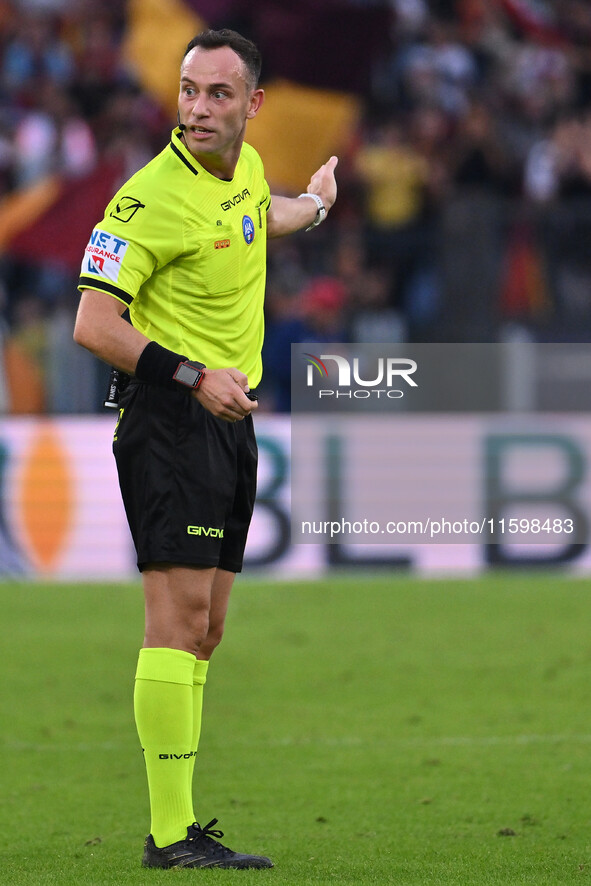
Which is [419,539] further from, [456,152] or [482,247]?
[456,152]

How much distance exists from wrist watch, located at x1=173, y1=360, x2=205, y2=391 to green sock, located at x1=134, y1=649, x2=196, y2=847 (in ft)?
2.42

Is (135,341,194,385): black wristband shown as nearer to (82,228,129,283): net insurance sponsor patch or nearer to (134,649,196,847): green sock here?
(82,228,129,283): net insurance sponsor patch

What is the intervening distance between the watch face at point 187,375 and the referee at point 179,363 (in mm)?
26

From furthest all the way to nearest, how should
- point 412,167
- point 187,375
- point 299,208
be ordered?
point 412,167
point 299,208
point 187,375

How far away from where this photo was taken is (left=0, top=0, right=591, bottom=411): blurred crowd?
1170cm

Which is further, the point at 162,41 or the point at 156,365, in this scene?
the point at 162,41

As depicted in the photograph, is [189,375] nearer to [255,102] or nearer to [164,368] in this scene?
[164,368]

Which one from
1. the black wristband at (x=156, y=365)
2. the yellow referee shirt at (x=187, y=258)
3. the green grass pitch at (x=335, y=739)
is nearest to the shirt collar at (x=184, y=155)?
the yellow referee shirt at (x=187, y=258)

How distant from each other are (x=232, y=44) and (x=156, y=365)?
36.2 inches

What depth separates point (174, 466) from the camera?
13.1 feet

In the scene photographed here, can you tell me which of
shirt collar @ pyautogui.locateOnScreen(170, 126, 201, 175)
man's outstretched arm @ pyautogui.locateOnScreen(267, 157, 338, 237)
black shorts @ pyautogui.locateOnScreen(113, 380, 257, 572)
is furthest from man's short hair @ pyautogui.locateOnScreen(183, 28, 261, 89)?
black shorts @ pyautogui.locateOnScreen(113, 380, 257, 572)

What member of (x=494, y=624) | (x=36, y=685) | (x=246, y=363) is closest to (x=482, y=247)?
(x=494, y=624)

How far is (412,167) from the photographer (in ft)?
45.0

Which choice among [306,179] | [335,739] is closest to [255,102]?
[335,739]
